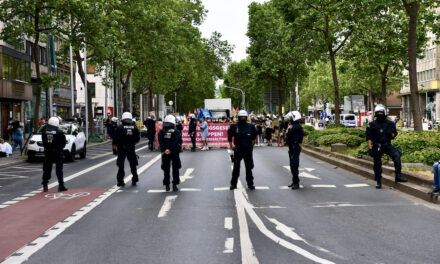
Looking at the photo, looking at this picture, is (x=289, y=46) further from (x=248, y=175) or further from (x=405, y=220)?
(x=405, y=220)

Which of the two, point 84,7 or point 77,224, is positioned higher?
point 84,7

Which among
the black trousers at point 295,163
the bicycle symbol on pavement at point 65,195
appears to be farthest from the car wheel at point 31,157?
the black trousers at point 295,163

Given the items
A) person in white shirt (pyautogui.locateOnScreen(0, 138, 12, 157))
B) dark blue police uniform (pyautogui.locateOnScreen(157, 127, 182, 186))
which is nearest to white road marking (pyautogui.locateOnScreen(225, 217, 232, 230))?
dark blue police uniform (pyautogui.locateOnScreen(157, 127, 182, 186))

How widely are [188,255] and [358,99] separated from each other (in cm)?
6227

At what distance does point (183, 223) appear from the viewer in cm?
884

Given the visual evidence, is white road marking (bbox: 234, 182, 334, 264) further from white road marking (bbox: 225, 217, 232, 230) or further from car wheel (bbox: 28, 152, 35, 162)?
car wheel (bbox: 28, 152, 35, 162)

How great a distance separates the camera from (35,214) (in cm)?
1018

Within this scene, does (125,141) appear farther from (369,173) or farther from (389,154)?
(369,173)

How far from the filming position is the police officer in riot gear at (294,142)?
44.4 feet

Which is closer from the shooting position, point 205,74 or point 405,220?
point 405,220

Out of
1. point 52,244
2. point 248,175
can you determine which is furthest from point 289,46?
point 52,244

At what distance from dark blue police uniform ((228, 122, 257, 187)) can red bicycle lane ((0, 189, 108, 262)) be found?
315cm

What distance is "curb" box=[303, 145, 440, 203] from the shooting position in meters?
11.6

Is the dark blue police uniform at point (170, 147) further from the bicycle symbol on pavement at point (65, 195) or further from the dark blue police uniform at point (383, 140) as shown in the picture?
the dark blue police uniform at point (383, 140)
